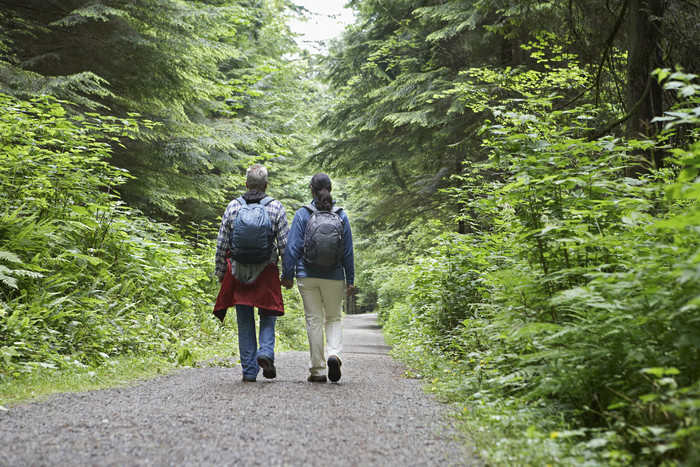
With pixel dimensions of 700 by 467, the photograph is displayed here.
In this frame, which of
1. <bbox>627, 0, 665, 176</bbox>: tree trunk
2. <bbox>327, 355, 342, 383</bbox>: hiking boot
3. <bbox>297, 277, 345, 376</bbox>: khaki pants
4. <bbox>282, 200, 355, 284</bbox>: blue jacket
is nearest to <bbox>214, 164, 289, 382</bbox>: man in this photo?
<bbox>282, 200, 355, 284</bbox>: blue jacket

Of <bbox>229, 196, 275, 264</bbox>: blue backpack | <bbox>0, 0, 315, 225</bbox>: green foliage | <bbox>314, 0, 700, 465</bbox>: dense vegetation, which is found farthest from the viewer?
<bbox>0, 0, 315, 225</bbox>: green foliage

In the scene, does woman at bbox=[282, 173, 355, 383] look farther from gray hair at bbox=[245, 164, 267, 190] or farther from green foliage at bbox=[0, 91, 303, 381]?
green foliage at bbox=[0, 91, 303, 381]

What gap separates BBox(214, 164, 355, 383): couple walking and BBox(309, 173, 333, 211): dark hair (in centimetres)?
1

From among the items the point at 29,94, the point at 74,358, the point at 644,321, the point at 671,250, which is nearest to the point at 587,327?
the point at 644,321

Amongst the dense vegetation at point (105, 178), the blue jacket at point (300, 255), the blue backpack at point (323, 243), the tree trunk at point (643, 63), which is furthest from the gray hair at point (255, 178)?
the tree trunk at point (643, 63)

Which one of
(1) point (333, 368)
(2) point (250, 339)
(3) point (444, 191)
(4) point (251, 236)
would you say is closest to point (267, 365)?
(2) point (250, 339)

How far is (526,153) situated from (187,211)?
38.6 ft

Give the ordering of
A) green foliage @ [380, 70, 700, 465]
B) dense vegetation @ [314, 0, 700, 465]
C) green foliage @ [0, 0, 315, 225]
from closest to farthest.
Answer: green foliage @ [380, 70, 700, 465] < dense vegetation @ [314, 0, 700, 465] < green foliage @ [0, 0, 315, 225]

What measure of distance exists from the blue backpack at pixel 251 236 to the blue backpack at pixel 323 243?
0.43m

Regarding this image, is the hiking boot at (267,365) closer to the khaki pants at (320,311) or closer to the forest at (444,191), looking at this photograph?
the khaki pants at (320,311)

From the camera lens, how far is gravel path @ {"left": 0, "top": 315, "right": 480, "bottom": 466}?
2582mm

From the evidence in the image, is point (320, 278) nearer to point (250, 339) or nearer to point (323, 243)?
point (323, 243)

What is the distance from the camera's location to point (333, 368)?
523 cm

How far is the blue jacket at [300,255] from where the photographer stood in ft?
17.3
